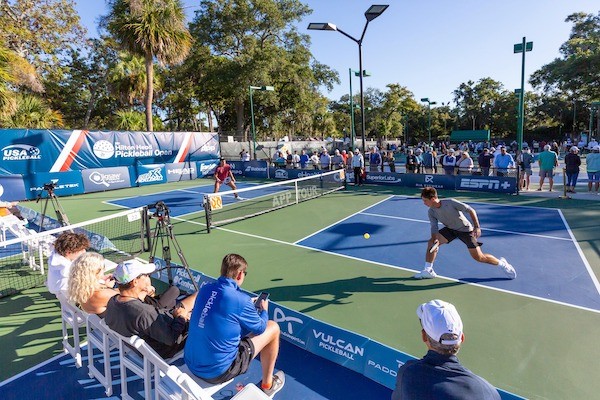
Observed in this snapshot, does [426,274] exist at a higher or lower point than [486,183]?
lower

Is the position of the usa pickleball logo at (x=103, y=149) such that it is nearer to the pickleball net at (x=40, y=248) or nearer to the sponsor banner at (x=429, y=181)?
the pickleball net at (x=40, y=248)

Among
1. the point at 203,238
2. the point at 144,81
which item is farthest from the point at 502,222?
the point at 144,81

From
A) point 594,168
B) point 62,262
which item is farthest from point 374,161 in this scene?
point 62,262

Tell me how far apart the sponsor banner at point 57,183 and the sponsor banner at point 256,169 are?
9.69 metres

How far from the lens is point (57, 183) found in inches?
685

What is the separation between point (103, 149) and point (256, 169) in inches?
350

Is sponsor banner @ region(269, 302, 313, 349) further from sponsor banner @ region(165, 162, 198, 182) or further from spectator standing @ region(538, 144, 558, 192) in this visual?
sponsor banner @ region(165, 162, 198, 182)

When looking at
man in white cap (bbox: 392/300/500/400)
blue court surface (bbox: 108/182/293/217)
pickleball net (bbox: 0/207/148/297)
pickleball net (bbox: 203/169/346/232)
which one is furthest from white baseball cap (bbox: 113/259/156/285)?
blue court surface (bbox: 108/182/293/217)

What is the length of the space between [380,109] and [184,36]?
1864 inches

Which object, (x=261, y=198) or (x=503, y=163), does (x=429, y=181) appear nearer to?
(x=503, y=163)

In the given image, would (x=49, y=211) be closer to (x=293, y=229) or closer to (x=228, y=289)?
(x=293, y=229)

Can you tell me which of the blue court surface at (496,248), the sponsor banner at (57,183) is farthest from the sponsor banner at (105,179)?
the blue court surface at (496,248)

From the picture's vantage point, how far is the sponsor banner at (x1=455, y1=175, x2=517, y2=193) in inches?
582

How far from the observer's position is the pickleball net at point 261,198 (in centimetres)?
1053
